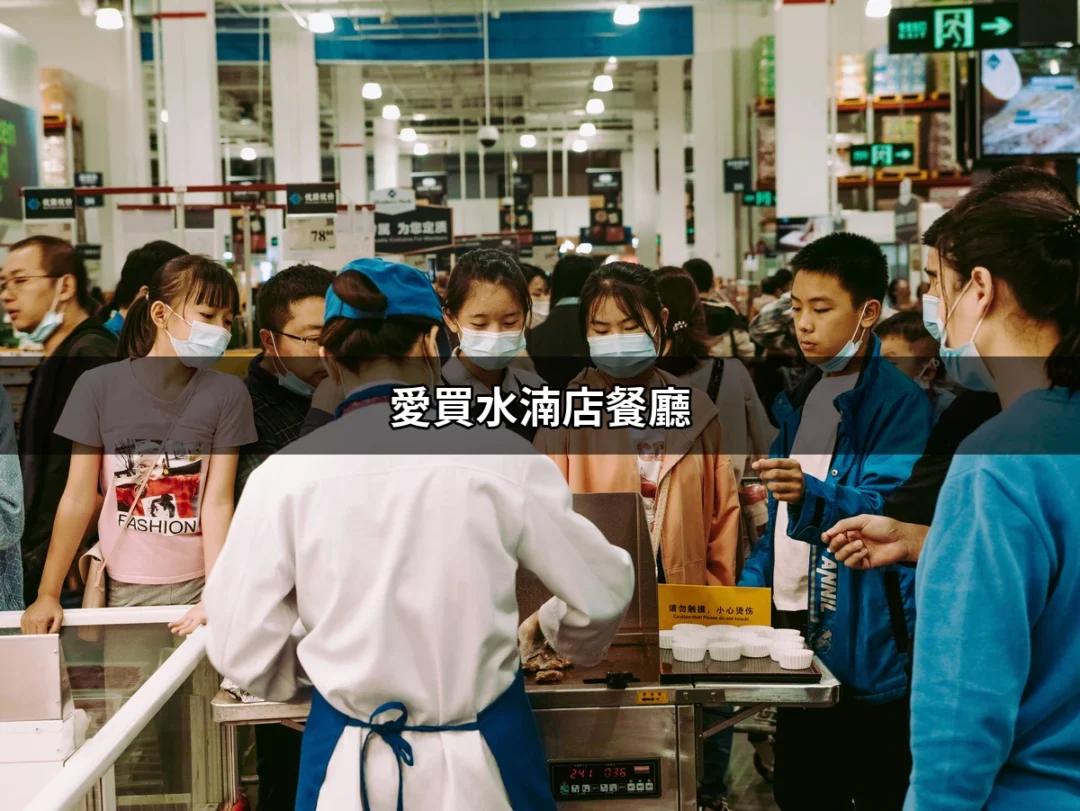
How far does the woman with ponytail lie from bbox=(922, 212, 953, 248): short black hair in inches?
8.4

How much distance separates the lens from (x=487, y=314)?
3.28 m

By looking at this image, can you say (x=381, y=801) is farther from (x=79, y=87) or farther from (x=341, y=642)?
(x=79, y=87)

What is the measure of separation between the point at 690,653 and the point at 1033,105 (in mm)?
7210

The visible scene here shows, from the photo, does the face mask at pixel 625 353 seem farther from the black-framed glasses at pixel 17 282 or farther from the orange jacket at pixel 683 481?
the black-framed glasses at pixel 17 282

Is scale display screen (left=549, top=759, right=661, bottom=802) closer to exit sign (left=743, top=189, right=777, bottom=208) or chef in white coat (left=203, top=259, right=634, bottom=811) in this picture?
chef in white coat (left=203, top=259, right=634, bottom=811)

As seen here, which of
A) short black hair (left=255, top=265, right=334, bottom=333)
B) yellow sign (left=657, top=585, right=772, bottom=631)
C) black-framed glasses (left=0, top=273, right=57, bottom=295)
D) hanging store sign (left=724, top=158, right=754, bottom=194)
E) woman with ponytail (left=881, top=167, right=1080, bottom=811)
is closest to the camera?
woman with ponytail (left=881, top=167, right=1080, bottom=811)

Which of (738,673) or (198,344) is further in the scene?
(198,344)

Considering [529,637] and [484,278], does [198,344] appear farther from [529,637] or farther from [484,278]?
[529,637]

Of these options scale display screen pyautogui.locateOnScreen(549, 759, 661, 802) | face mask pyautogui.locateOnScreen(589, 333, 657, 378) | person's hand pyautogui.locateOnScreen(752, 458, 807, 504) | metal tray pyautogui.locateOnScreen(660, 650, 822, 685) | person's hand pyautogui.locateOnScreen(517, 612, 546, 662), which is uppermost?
face mask pyautogui.locateOnScreen(589, 333, 657, 378)

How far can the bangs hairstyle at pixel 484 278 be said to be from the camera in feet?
10.7

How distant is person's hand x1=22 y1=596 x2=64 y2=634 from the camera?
2664 millimetres

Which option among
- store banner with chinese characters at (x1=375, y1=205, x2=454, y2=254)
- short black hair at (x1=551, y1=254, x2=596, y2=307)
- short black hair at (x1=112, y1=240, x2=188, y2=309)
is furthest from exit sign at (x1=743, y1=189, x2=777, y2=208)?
short black hair at (x1=112, y1=240, x2=188, y2=309)

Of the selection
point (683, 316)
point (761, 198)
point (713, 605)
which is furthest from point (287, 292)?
point (761, 198)

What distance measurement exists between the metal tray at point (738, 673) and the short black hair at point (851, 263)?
988mm
